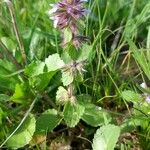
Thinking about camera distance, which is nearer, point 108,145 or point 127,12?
point 108,145

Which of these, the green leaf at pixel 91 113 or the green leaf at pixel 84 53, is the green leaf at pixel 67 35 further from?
the green leaf at pixel 91 113

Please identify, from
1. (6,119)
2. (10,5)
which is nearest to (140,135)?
(6,119)

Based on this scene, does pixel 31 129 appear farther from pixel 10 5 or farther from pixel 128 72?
pixel 128 72

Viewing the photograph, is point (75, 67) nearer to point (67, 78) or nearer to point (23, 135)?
point (67, 78)

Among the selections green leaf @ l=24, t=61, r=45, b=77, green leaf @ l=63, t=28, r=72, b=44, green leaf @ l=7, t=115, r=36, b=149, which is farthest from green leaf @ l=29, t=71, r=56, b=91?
green leaf @ l=63, t=28, r=72, b=44

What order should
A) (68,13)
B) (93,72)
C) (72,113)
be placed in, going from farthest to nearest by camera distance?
(93,72)
(72,113)
(68,13)

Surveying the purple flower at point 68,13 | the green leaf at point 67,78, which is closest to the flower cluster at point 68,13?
the purple flower at point 68,13

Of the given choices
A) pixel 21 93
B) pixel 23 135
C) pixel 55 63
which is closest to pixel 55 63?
pixel 55 63
